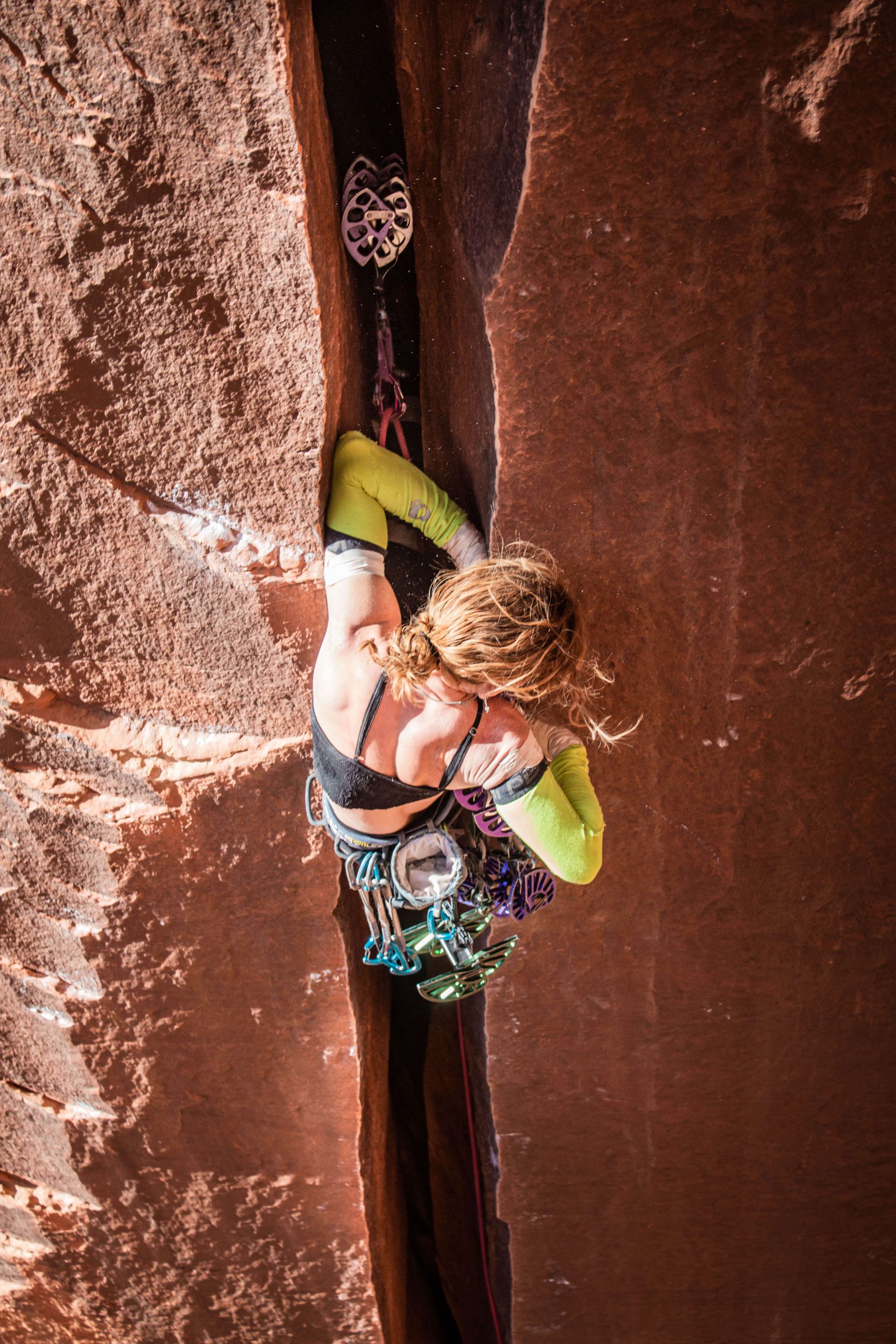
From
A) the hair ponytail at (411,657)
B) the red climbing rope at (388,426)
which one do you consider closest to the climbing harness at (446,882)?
the hair ponytail at (411,657)

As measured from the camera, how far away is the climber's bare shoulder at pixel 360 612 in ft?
5.42

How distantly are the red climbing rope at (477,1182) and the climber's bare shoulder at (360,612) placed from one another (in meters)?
1.64

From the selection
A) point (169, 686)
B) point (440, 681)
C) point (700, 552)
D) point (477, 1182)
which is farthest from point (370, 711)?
point (477, 1182)

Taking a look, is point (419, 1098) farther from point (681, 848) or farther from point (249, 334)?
point (249, 334)

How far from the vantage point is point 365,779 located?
168cm

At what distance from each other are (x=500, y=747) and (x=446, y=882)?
1.23ft

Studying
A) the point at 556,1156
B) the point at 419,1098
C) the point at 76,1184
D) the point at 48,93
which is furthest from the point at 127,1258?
the point at 48,93

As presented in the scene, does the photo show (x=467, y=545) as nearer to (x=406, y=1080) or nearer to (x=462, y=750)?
(x=462, y=750)

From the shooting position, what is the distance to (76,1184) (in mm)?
2600

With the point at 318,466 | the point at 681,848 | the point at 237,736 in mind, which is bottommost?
the point at 681,848

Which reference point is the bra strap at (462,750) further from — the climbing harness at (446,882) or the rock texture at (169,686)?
the rock texture at (169,686)

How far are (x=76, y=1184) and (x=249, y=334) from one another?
256 cm

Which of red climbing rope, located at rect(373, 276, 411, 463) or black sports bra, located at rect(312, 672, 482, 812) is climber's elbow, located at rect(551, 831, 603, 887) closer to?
black sports bra, located at rect(312, 672, 482, 812)

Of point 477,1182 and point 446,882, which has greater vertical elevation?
point 446,882
